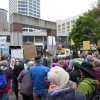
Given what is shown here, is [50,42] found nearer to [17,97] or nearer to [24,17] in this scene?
[24,17]

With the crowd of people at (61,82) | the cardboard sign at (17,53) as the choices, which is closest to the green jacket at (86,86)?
the crowd of people at (61,82)

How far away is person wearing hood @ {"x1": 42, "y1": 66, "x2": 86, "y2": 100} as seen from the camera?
350cm

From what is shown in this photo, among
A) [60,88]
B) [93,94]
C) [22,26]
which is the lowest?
[93,94]

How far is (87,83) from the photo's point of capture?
5.15 meters

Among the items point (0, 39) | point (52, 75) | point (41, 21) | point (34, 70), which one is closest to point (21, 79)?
point (34, 70)

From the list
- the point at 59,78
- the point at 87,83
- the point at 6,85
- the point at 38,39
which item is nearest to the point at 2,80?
the point at 6,85

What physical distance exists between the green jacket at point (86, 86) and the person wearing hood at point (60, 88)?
115 cm

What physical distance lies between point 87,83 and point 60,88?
1.59m

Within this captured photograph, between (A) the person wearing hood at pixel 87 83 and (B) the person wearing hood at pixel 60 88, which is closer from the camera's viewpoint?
(B) the person wearing hood at pixel 60 88

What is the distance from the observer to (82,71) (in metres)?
5.59

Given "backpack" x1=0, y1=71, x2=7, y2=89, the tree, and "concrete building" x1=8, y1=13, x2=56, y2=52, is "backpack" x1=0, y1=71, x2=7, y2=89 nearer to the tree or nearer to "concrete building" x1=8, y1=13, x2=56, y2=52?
"concrete building" x1=8, y1=13, x2=56, y2=52

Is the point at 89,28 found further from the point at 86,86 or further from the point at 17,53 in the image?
the point at 86,86

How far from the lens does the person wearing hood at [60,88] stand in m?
3.50

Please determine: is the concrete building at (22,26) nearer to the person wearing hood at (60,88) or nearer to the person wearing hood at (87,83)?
the person wearing hood at (87,83)
